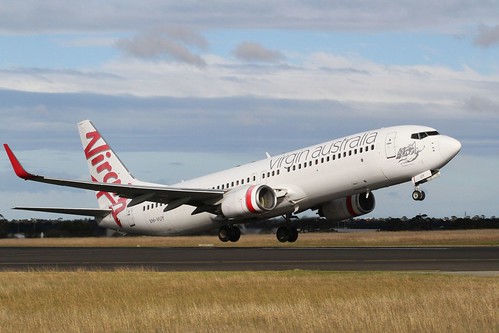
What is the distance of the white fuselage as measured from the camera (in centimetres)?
4547

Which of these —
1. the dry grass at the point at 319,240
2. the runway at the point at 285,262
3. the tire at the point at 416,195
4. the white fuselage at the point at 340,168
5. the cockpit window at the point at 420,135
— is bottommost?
the dry grass at the point at 319,240

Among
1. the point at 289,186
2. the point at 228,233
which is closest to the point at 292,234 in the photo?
the point at 228,233

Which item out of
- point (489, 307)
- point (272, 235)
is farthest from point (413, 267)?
point (272, 235)

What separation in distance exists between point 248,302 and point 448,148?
83.7 ft

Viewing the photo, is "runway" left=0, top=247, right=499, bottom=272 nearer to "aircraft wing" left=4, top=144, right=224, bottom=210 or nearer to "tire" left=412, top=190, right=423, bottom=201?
"tire" left=412, top=190, right=423, bottom=201

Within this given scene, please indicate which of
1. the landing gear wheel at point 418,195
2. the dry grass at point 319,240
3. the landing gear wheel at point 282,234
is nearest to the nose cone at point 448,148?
the landing gear wheel at point 418,195

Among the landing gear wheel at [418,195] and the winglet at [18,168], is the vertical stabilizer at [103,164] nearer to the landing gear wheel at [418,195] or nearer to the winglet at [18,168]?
the winglet at [18,168]

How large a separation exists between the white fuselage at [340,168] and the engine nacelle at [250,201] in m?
0.54

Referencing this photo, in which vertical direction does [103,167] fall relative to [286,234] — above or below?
above

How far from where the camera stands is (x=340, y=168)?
46.9 metres

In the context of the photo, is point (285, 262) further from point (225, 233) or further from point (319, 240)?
point (319, 240)

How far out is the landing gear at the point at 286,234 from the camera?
179ft

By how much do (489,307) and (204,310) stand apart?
5676 mm

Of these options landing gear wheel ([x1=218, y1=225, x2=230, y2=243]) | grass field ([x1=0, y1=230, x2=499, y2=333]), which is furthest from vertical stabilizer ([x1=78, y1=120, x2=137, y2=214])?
grass field ([x1=0, y1=230, x2=499, y2=333])
